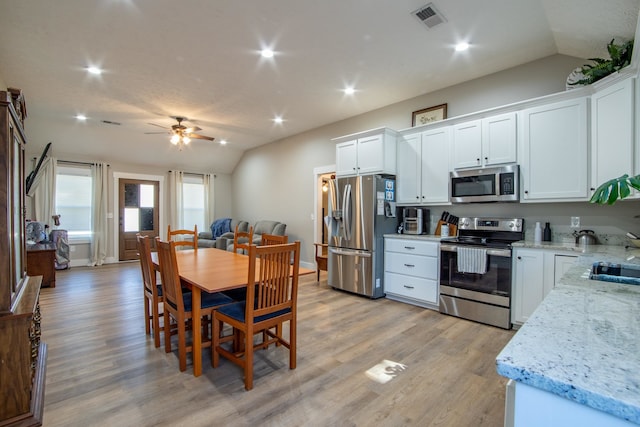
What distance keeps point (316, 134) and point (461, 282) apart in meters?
3.99

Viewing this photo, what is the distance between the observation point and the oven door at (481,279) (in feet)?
10.2

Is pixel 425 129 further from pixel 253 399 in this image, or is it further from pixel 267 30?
pixel 253 399

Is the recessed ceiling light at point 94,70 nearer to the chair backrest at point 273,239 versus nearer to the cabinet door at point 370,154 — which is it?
the chair backrest at point 273,239

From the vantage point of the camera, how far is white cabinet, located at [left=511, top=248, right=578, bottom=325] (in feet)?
9.27

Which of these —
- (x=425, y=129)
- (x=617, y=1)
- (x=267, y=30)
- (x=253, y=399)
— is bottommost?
(x=253, y=399)

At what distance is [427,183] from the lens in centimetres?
404

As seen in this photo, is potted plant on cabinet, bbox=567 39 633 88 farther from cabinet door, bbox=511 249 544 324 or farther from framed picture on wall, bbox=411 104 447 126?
cabinet door, bbox=511 249 544 324

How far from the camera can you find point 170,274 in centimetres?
236

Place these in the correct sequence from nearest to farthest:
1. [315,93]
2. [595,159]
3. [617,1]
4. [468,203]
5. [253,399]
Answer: [253,399], [617,1], [595,159], [468,203], [315,93]

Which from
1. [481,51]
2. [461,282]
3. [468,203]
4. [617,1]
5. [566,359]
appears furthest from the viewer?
[468,203]

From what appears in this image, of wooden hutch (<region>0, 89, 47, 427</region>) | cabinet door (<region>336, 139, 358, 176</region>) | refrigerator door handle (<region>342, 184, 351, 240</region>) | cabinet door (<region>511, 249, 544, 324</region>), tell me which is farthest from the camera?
cabinet door (<region>336, 139, 358, 176</region>)

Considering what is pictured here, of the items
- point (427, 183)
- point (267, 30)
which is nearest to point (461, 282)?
point (427, 183)

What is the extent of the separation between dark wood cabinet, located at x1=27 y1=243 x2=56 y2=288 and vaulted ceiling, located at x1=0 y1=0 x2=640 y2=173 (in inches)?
91.0

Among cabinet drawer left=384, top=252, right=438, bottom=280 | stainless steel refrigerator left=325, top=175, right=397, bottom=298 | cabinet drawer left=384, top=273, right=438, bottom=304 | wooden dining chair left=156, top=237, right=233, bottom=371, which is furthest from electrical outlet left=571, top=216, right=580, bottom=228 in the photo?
wooden dining chair left=156, top=237, right=233, bottom=371
